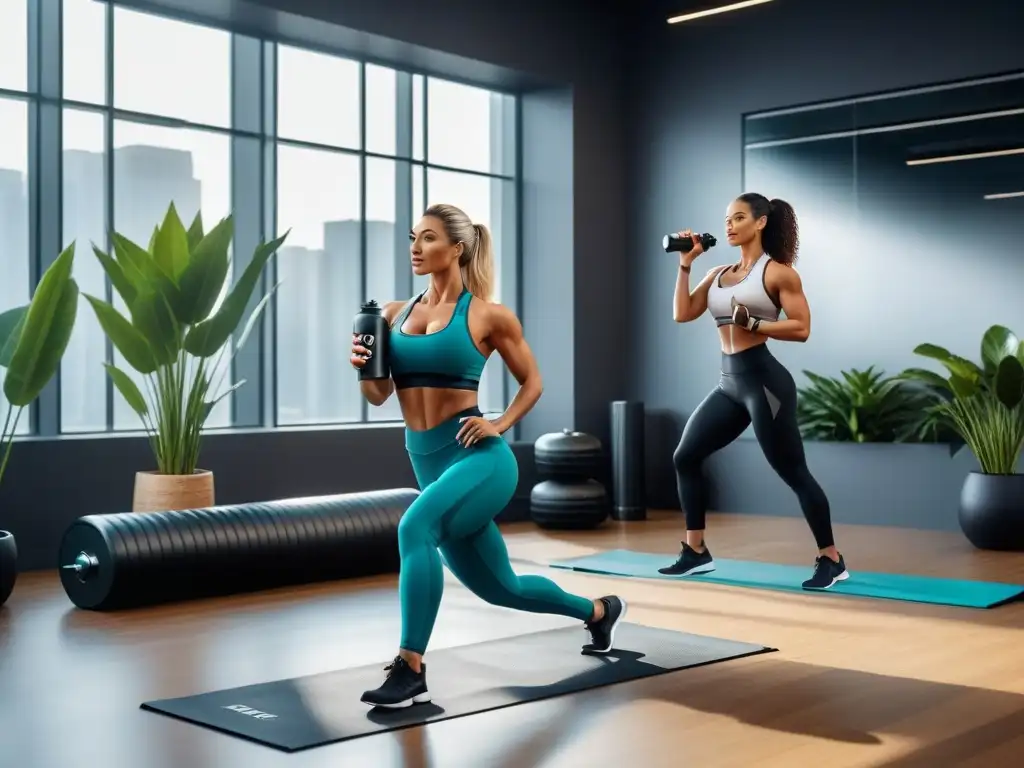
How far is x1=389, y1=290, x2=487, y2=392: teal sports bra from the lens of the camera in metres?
3.24

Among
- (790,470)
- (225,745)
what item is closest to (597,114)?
(790,470)

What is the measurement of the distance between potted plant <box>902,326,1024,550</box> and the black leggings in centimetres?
161

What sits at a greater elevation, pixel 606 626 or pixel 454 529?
pixel 454 529

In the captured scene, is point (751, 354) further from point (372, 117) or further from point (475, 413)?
point (372, 117)

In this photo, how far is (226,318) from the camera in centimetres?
557

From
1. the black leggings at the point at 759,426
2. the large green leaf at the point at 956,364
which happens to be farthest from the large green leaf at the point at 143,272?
the large green leaf at the point at 956,364

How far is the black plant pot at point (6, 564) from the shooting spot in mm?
4723

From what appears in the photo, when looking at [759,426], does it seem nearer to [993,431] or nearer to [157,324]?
[993,431]

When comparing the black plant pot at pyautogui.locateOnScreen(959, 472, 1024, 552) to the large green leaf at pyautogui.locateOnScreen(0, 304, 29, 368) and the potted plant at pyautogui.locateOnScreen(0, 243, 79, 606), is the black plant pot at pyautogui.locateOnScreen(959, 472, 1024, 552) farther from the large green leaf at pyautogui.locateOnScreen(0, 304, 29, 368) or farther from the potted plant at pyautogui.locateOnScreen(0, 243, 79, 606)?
the large green leaf at pyautogui.locateOnScreen(0, 304, 29, 368)

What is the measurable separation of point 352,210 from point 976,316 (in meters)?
3.94

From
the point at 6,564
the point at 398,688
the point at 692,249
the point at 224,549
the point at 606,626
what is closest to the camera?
the point at 398,688

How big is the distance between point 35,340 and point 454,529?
7.97 ft

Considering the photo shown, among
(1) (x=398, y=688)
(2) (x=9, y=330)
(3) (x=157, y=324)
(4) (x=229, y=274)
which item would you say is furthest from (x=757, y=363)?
(4) (x=229, y=274)

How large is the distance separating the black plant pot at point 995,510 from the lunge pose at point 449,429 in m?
3.65
